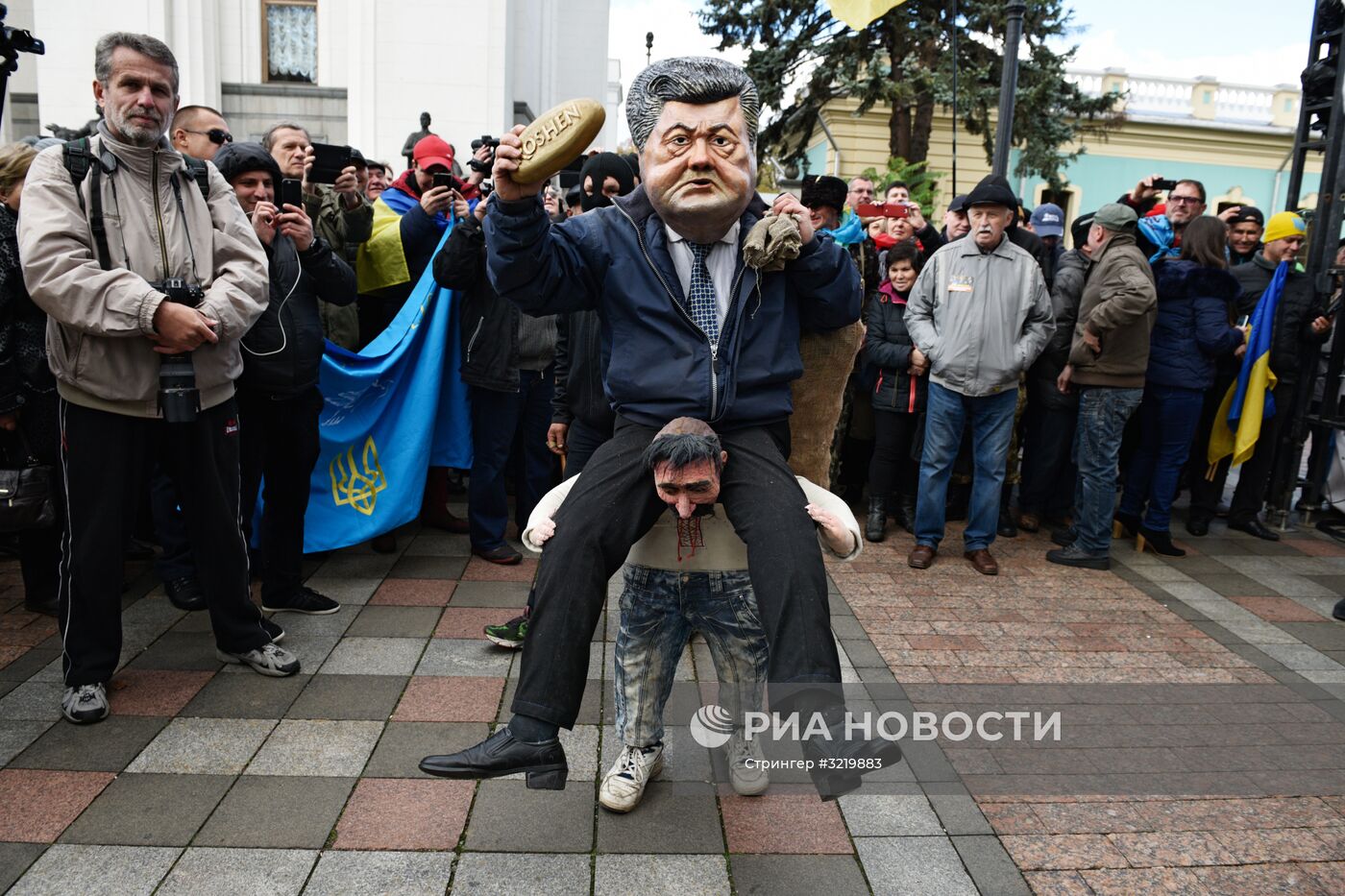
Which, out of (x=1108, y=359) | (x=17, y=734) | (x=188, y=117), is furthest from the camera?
(x=1108, y=359)

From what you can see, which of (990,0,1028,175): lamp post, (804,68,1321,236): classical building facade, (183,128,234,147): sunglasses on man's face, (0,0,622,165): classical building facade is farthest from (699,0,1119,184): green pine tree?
(183,128,234,147): sunglasses on man's face

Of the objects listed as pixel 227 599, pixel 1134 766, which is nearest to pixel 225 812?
pixel 227 599

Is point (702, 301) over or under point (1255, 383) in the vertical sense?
over

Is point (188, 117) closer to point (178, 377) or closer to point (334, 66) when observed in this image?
point (178, 377)

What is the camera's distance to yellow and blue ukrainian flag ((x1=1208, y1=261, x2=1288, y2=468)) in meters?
6.54

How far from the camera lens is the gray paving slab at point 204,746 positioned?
10.5 feet

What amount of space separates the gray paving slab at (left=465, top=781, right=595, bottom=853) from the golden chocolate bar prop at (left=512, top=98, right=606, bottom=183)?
5.51 feet

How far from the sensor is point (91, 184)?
132 inches

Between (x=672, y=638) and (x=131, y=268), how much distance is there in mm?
2268

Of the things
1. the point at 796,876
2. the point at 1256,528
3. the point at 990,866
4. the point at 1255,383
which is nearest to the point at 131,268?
the point at 796,876

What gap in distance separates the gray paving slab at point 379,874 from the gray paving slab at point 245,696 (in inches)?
40.4

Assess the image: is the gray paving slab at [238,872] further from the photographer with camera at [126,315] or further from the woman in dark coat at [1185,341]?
the woman in dark coat at [1185,341]

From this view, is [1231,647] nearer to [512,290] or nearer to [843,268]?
[843,268]

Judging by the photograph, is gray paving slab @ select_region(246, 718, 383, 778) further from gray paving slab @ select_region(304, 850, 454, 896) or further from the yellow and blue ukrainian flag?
the yellow and blue ukrainian flag
